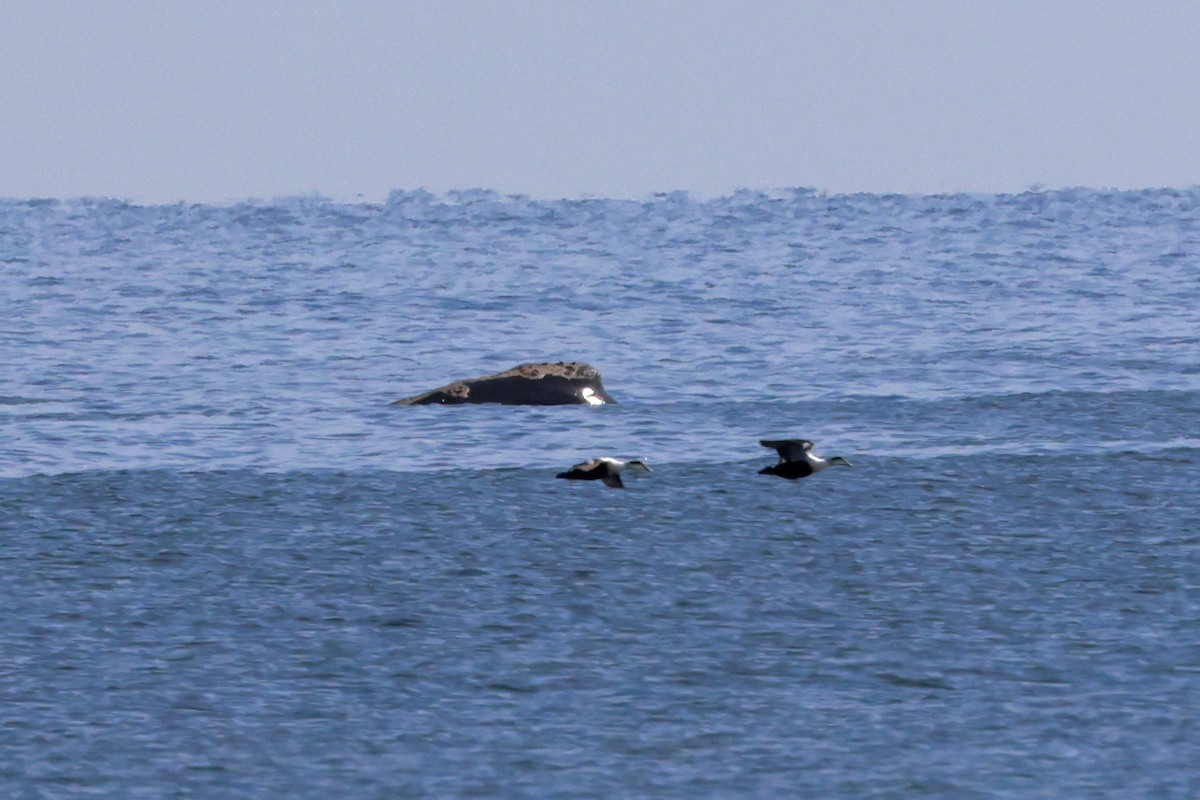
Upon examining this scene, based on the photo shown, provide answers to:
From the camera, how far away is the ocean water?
13672 millimetres

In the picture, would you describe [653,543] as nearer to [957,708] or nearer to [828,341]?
[957,708]

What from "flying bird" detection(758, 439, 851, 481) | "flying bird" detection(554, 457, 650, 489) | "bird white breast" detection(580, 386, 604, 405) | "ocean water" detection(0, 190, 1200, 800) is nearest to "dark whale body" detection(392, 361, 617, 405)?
"bird white breast" detection(580, 386, 604, 405)

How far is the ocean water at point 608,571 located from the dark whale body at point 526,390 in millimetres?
446

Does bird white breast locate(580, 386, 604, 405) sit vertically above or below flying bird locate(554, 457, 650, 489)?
above

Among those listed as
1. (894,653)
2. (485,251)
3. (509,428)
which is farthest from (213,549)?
(485,251)

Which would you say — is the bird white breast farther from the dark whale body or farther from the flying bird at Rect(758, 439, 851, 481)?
the flying bird at Rect(758, 439, 851, 481)

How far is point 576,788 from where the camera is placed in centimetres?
1298

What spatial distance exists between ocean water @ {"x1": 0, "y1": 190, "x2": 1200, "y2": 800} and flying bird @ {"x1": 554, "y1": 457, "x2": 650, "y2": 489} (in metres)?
0.22

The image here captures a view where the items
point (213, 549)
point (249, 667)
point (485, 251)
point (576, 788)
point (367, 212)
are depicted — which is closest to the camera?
point (576, 788)

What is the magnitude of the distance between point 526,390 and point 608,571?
1327cm

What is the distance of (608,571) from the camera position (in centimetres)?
1916

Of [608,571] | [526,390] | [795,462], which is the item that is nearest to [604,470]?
[795,462]

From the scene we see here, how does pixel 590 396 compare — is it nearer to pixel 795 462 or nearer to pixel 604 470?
pixel 795 462

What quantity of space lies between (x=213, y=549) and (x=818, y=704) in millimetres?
7440
